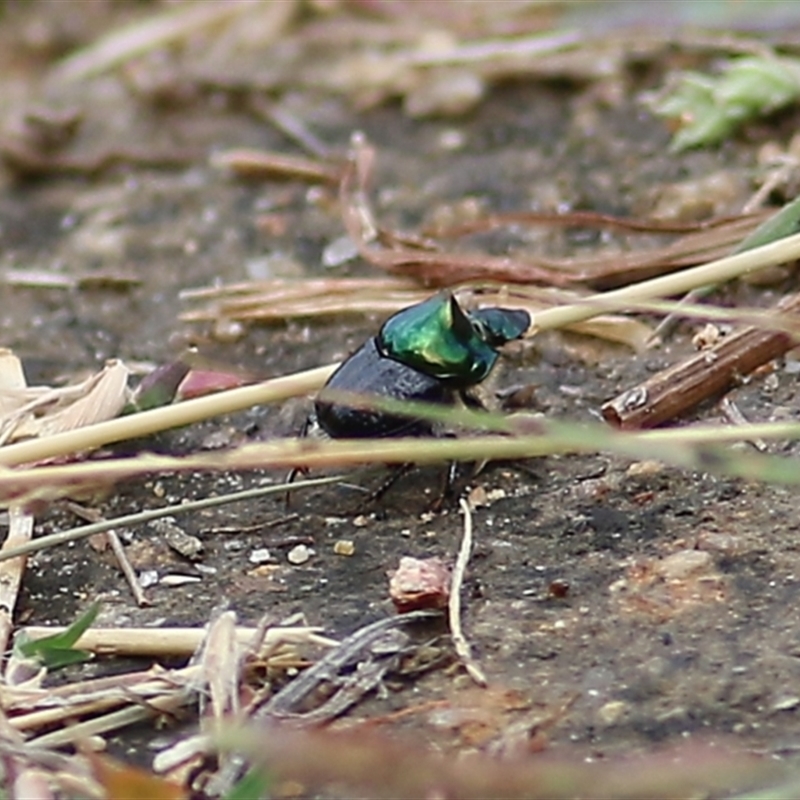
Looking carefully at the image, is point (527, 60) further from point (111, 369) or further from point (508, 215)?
point (111, 369)

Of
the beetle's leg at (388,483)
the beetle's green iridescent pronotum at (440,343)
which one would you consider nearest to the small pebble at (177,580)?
the beetle's leg at (388,483)

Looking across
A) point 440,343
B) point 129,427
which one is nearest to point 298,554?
point 129,427

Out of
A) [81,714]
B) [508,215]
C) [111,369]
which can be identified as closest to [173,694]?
[81,714]

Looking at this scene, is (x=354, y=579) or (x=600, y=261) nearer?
(x=354, y=579)

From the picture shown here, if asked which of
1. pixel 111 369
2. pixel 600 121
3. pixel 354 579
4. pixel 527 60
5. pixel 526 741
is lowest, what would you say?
pixel 526 741

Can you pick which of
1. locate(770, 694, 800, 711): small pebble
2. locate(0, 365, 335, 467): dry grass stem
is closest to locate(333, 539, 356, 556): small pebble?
locate(0, 365, 335, 467): dry grass stem

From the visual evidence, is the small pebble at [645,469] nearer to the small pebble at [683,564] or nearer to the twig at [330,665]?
the small pebble at [683,564]
